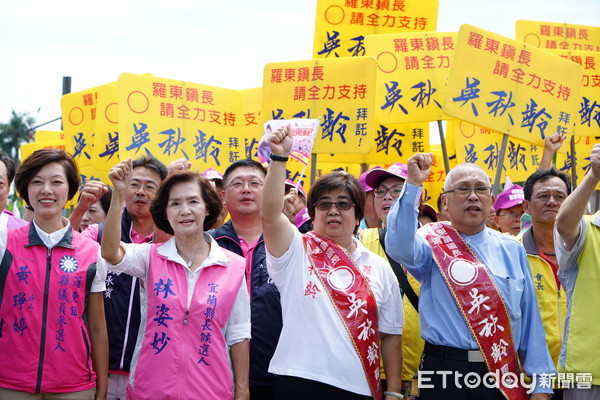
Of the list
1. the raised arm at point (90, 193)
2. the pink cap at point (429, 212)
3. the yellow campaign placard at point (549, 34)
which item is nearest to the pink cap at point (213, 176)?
the raised arm at point (90, 193)

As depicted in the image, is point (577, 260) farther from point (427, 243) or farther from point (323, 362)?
point (323, 362)

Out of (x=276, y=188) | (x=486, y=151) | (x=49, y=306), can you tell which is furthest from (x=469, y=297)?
(x=486, y=151)

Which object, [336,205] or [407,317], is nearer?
[336,205]

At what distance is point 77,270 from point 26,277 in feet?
0.80

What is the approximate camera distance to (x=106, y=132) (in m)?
7.47

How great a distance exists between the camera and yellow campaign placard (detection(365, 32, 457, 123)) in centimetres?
681

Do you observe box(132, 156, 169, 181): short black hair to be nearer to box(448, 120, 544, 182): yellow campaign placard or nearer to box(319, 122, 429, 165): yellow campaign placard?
box(319, 122, 429, 165): yellow campaign placard

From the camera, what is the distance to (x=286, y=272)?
3.53m

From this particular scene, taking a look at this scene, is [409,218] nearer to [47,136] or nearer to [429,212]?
[429,212]

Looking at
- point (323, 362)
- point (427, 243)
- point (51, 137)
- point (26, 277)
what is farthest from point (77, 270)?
point (51, 137)

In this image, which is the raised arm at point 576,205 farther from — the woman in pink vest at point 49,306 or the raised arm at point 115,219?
the woman in pink vest at point 49,306

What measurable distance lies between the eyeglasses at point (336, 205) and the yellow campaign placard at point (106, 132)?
13.3 feet

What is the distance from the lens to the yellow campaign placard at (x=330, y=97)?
20.5 feet

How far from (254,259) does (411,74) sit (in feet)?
11.7
